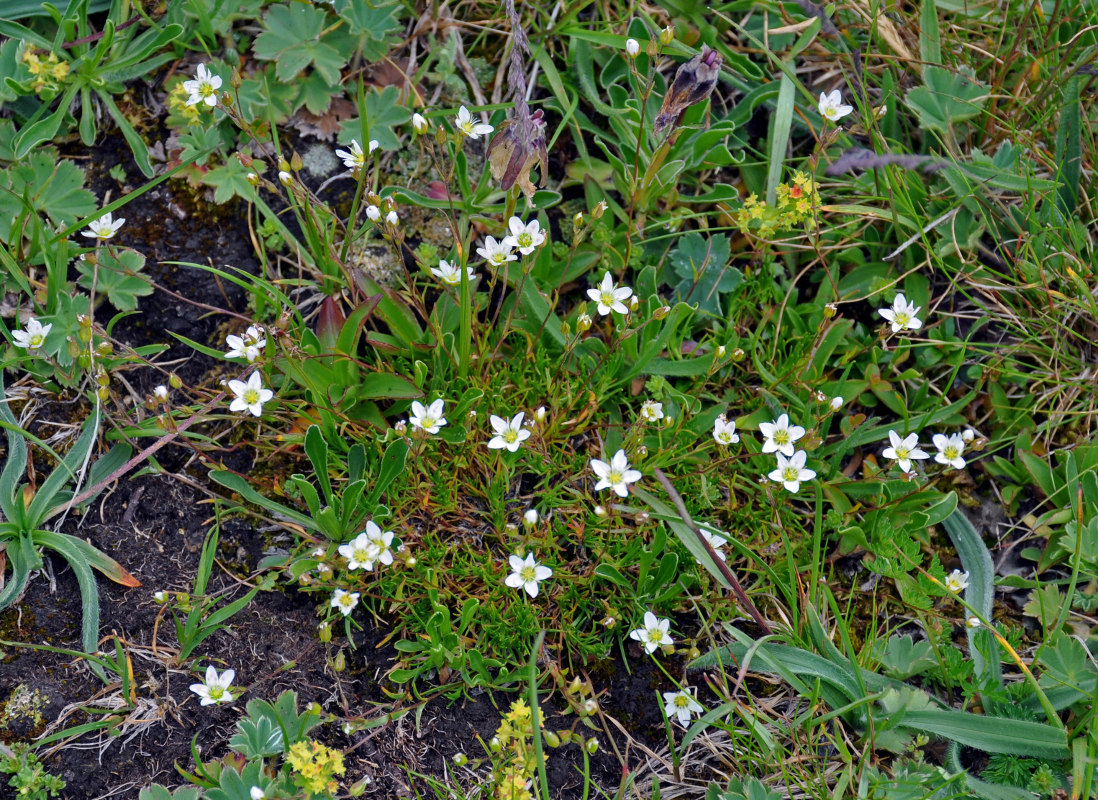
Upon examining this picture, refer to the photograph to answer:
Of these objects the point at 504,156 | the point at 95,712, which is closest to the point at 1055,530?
the point at 504,156

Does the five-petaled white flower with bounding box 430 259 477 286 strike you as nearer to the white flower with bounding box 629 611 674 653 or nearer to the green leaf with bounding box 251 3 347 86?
the green leaf with bounding box 251 3 347 86

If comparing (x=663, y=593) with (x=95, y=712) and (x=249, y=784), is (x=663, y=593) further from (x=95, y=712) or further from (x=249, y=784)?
(x=95, y=712)

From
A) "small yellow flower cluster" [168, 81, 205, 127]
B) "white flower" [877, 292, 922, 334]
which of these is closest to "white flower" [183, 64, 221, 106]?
"small yellow flower cluster" [168, 81, 205, 127]

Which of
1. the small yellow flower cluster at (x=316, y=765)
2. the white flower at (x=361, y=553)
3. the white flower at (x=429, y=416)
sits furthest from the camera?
the white flower at (x=429, y=416)

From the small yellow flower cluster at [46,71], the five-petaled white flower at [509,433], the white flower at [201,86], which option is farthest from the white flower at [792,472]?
the small yellow flower cluster at [46,71]

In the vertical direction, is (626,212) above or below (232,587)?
above

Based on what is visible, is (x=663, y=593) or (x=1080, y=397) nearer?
(x=663, y=593)

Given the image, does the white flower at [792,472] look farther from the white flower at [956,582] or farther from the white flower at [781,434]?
the white flower at [956,582]
